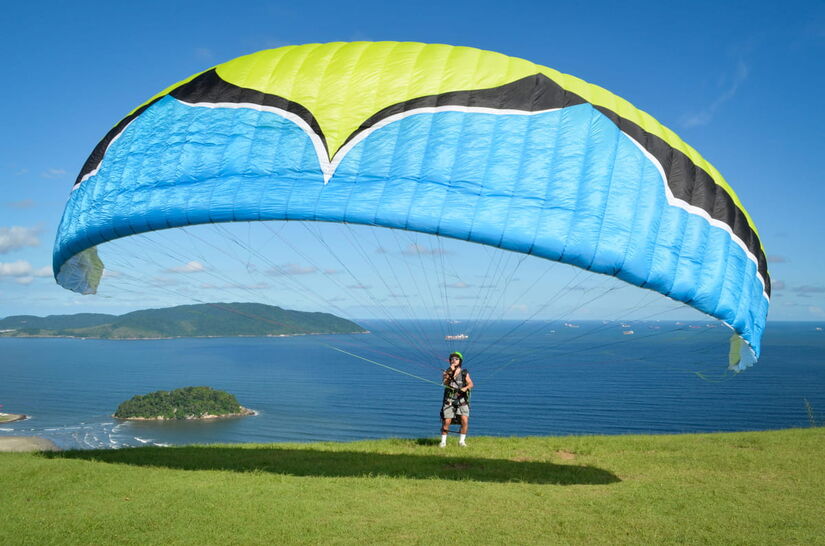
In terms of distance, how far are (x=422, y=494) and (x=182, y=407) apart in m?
87.4

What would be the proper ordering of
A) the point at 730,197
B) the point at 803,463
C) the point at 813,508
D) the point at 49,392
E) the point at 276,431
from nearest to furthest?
the point at 813,508
the point at 730,197
the point at 803,463
the point at 276,431
the point at 49,392

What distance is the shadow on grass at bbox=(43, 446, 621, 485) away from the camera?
8.21m

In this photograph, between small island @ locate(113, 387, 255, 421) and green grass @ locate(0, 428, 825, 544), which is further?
small island @ locate(113, 387, 255, 421)

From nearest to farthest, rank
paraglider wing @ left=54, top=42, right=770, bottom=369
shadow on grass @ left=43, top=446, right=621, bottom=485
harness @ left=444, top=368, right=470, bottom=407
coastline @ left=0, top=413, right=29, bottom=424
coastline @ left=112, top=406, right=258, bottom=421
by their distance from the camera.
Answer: paraglider wing @ left=54, top=42, right=770, bottom=369 < shadow on grass @ left=43, top=446, right=621, bottom=485 < harness @ left=444, top=368, right=470, bottom=407 < coastline @ left=0, top=413, right=29, bottom=424 < coastline @ left=112, top=406, right=258, bottom=421

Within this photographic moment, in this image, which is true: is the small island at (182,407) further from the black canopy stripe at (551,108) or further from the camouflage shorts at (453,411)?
the black canopy stripe at (551,108)

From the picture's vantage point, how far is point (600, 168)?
663 cm

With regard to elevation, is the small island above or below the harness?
below

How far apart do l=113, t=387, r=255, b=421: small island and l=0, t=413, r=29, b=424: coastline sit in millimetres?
12335

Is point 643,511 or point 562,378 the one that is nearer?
point 643,511

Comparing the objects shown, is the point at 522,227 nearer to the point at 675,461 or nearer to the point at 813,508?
the point at 813,508

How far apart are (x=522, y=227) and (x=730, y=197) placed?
3.32 metres

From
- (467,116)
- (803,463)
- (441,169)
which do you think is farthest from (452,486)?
(803,463)

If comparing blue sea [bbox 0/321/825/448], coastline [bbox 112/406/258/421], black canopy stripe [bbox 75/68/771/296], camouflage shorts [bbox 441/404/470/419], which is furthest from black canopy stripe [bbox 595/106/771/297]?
coastline [bbox 112/406/258/421]

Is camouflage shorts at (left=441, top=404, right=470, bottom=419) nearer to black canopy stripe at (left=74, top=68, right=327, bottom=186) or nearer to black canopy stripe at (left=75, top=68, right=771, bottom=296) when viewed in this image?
black canopy stripe at (left=75, top=68, right=771, bottom=296)
